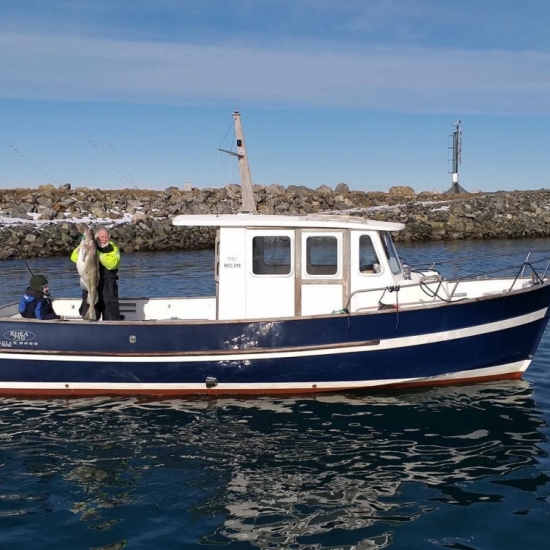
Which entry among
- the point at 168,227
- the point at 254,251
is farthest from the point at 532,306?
the point at 168,227

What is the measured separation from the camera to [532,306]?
11258mm

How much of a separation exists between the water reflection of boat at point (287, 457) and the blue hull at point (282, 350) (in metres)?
0.34

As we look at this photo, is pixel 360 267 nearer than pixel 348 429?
No

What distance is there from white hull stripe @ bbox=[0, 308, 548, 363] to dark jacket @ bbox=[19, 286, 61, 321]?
756mm

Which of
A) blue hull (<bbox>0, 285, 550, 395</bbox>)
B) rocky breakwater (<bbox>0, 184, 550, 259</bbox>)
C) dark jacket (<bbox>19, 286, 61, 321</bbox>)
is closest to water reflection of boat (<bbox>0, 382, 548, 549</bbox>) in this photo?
blue hull (<bbox>0, 285, 550, 395</bbox>)

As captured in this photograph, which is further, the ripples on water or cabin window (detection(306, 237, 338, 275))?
cabin window (detection(306, 237, 338, 275))

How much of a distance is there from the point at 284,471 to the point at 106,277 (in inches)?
202

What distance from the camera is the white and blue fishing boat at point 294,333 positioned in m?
11.0

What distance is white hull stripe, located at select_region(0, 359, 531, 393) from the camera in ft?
37.1

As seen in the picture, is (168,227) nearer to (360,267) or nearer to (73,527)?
(360,267)

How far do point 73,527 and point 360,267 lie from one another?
21.0ft

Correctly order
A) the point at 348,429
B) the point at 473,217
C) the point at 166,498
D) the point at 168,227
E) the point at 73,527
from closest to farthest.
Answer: the point at 73,527 < the point at 166,498 < the point at 348,429 < the point at 168,227 < the point at 473,217

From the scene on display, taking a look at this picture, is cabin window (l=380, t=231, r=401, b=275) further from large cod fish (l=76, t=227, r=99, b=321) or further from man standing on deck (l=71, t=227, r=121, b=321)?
large cod fish (l=76, t=227, r=99, b=321)

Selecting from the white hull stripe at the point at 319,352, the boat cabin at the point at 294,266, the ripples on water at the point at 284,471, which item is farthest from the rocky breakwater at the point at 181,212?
the ripples on water at the point at 284,471
